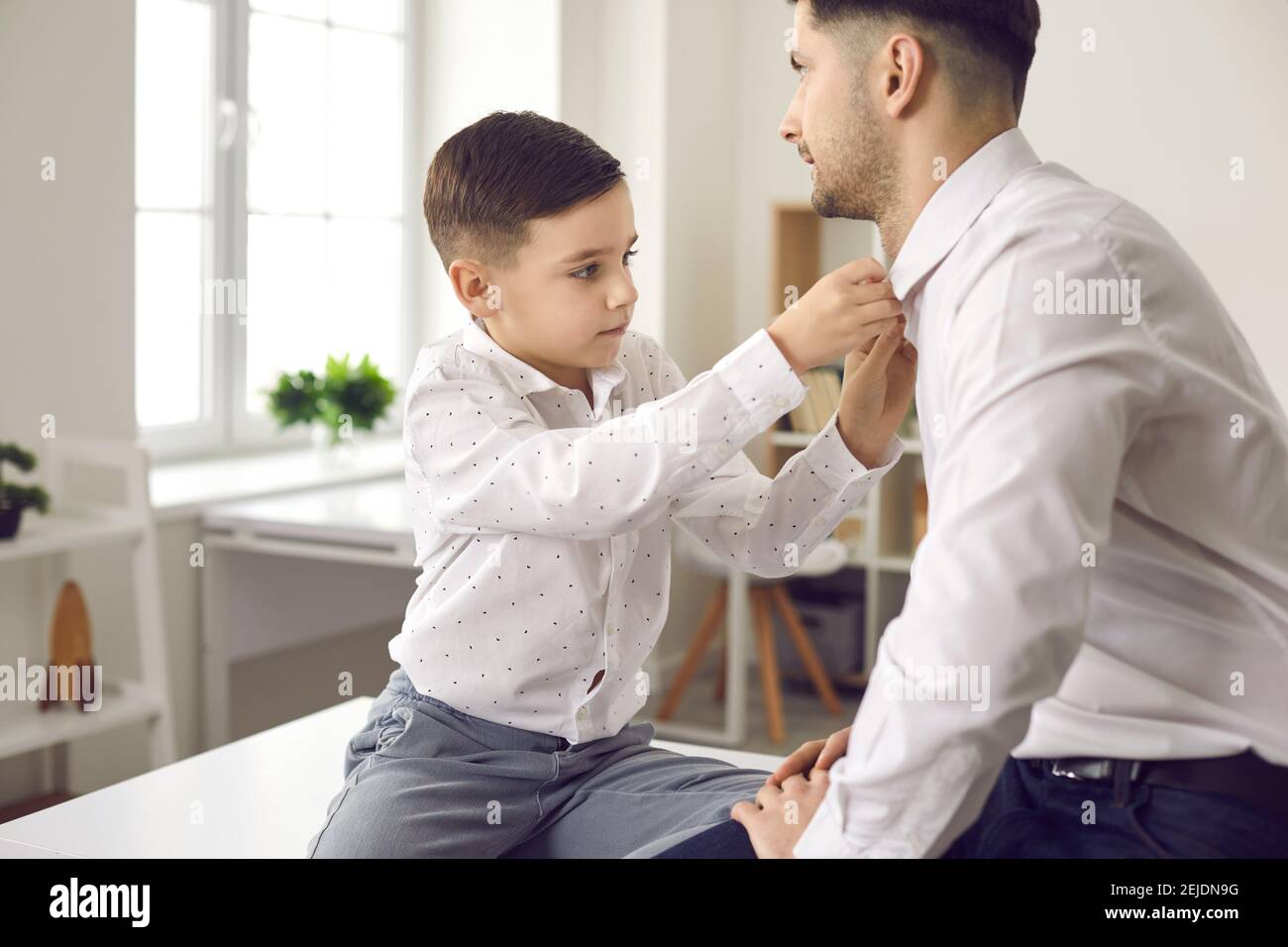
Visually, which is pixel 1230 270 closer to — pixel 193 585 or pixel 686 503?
pixel 686 503

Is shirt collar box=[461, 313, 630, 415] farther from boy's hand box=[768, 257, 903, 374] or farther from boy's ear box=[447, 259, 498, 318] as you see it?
boy's hand box=[768, 257, 903, 374]

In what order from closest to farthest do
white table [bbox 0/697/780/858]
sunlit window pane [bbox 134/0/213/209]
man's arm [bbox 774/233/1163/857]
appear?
man's arm [bbox 774/233/1163/857]
white table [bbox 0/697/780/858]
sunlit window pane [bbox 134/0/213/209]

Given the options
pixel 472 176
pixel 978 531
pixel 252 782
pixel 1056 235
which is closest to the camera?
pixel 978 531

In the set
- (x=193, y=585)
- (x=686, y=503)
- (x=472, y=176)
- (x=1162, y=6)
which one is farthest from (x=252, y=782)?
(x=1162, y=6)

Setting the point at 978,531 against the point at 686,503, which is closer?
the point at 978,531

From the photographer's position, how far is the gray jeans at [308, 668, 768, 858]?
137cm

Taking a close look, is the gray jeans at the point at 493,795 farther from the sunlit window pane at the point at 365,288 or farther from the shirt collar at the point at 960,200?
the sunlit window pane at the point at 365,288

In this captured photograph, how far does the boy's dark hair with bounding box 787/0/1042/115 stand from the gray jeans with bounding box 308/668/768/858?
29.6 inches

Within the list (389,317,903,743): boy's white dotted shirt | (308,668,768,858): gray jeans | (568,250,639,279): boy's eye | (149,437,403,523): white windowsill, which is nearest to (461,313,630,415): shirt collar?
(389,317,903,743): boy's white dotted shirt

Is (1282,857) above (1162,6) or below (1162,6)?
below

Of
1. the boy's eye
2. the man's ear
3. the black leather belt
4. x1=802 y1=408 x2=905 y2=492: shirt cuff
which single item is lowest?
the black leather belt

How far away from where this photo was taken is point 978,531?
0.99m

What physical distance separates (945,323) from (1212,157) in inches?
107
